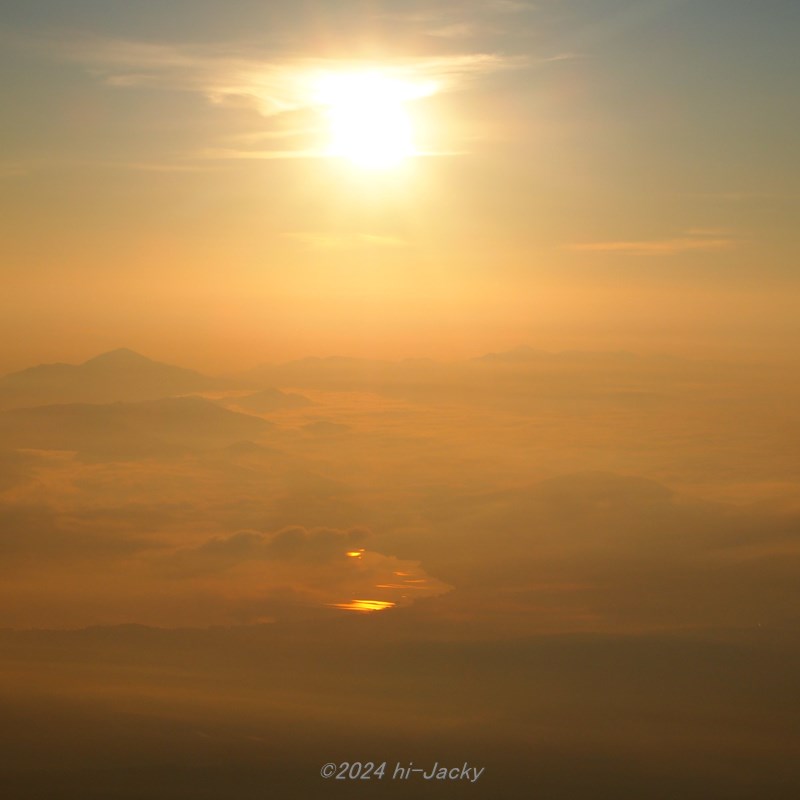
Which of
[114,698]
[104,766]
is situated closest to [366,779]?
[104,766]

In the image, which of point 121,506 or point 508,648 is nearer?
point 508,648

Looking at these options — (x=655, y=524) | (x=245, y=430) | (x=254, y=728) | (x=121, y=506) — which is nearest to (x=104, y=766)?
(x=254, y=728)

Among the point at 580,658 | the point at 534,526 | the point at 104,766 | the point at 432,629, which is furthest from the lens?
the point at 534,526

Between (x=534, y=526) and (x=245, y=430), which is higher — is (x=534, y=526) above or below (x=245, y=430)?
below

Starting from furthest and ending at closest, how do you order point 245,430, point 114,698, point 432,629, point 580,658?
point 245,430 → point 432,629 → point 580,658 → point 114,698

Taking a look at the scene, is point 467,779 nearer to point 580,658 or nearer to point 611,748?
point 611,748

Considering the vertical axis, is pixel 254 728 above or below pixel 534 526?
below

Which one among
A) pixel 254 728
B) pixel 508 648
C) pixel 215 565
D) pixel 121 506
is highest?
pixel 121 506

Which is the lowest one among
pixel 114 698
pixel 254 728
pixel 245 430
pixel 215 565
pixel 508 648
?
pixel 254 728

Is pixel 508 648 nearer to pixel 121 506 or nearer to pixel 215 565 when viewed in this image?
pixel 215 565
